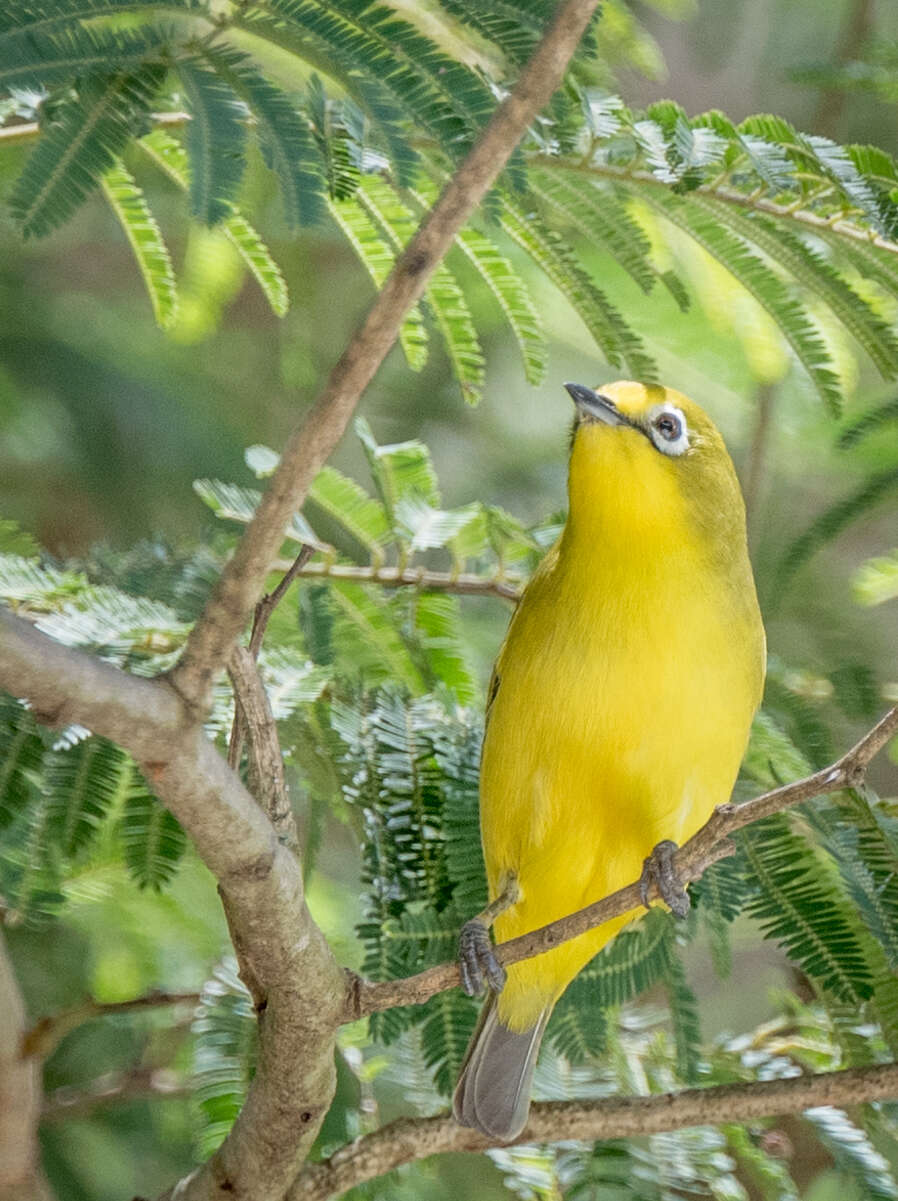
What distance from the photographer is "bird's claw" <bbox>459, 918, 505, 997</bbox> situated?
1.96m

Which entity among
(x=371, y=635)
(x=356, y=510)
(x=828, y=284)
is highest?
(x=828, y=284)

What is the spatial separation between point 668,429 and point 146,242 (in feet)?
→ 3.19

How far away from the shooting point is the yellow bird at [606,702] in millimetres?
2203

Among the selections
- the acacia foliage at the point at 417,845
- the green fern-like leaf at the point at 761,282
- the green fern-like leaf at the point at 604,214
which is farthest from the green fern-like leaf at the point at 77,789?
the green fern-like leaf at the point at 761,282

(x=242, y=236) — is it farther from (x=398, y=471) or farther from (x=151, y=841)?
(x=151, y=841)

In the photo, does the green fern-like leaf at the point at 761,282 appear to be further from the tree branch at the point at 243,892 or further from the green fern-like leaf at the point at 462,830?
the tree branch at the point at 243,892

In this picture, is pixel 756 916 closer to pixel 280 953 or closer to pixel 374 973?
pixel 374 973

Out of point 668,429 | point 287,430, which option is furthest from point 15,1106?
point 287,430

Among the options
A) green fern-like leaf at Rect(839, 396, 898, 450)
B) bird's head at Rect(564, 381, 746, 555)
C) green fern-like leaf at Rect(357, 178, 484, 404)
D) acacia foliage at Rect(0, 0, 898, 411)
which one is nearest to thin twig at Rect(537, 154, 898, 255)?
acacia foliage at Rect(0, 0, 898, 411)

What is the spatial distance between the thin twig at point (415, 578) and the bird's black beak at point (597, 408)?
470 mm

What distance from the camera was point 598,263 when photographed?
144 inches

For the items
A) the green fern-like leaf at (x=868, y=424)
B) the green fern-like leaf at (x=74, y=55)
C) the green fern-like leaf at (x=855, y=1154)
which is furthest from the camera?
the green fern-like leaf at (x=868, y=424)

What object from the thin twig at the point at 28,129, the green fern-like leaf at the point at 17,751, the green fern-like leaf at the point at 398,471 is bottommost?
the green fern-like leaf at the point at 17,751

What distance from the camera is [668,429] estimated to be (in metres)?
2.42
